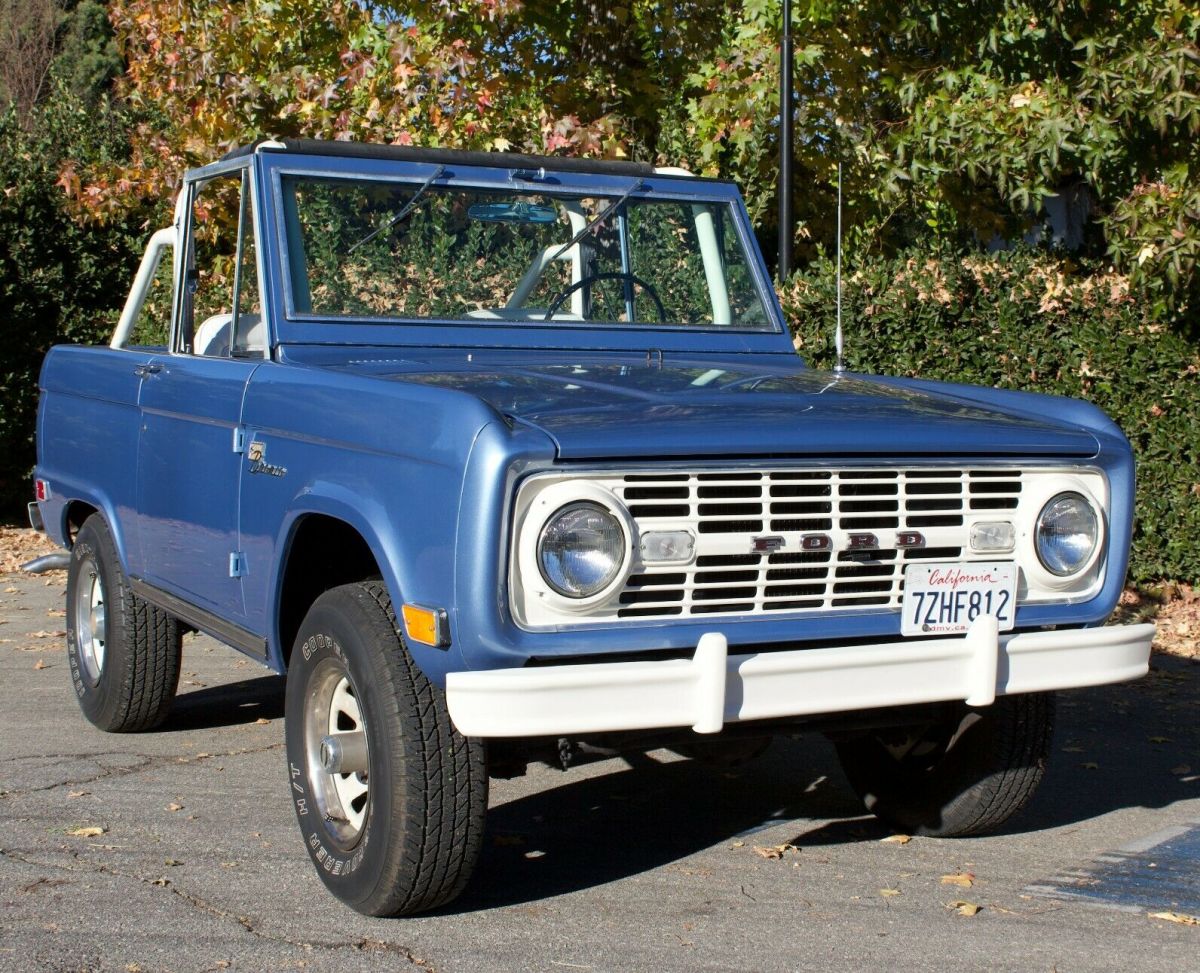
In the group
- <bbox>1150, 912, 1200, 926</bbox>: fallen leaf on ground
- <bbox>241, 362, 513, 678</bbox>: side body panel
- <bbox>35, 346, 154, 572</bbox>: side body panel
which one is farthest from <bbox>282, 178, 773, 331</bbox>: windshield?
<bbox>1150, 912, 1200, 926</bbox>: fallen leaf on ground

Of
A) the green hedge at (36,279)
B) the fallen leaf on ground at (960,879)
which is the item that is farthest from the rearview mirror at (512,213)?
the green hedge at (36,279)

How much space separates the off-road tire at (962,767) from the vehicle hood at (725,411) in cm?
81

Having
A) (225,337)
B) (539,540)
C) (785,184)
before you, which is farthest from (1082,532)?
(785,184)

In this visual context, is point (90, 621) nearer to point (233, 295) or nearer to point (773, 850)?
point (233, 295)

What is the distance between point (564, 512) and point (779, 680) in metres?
0.63

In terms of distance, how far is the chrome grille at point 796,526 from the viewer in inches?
142

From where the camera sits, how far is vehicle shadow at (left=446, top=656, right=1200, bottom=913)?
14.6 ft

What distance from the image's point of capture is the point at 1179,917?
4062 millimetres

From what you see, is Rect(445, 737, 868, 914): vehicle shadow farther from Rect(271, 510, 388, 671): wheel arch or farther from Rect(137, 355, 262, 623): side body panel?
Rect(137, 355, 262, 623): side body panel

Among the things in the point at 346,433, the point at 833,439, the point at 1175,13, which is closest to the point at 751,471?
the point at 833,439

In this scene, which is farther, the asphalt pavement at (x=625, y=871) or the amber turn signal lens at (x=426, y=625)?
the asphalt pavement at (x=625, y=871)

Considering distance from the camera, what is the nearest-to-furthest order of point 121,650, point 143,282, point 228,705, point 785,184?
point 121,650 < point 143,282 < point 228,705 < point 785,184

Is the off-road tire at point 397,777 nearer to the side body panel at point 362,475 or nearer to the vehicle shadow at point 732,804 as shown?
the side body panel at point 362,475

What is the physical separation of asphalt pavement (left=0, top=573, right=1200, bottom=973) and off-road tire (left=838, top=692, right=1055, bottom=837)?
0.29ft
